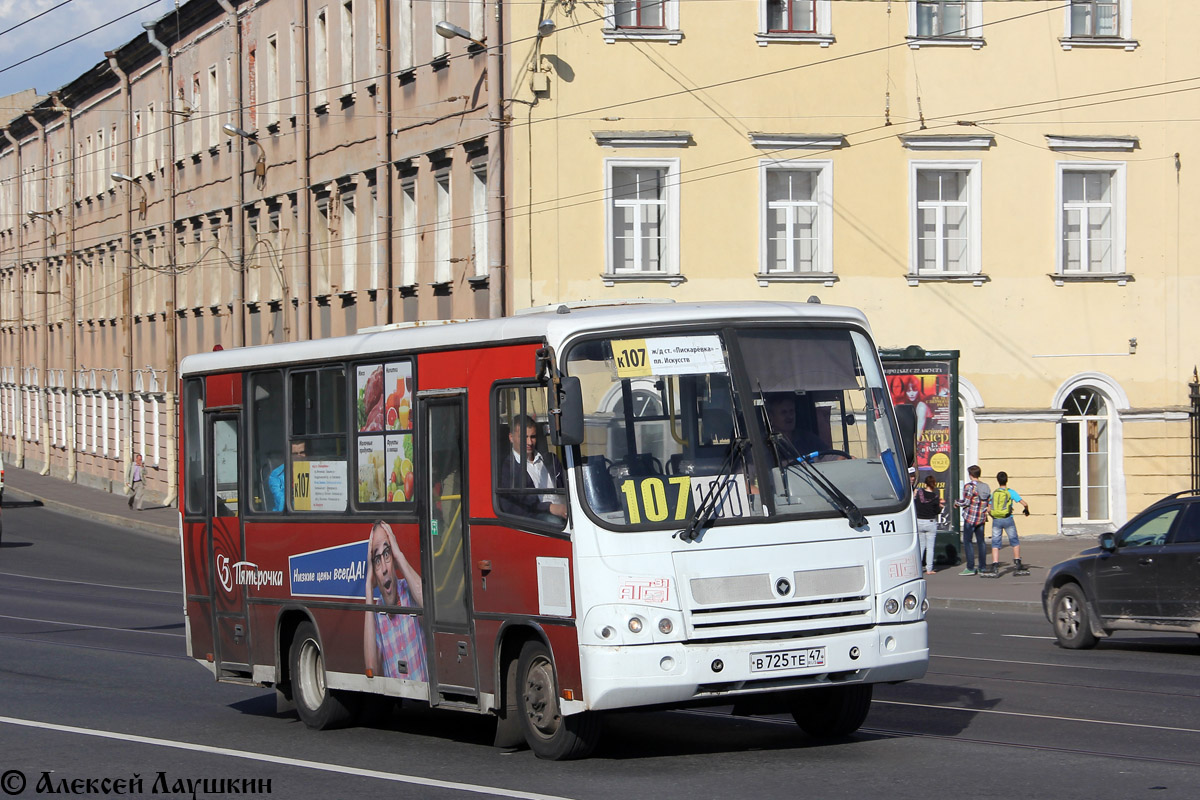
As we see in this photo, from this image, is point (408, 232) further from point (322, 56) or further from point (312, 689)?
point (312, 689)

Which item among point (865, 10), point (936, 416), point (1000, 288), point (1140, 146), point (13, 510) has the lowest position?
point (13, 510)

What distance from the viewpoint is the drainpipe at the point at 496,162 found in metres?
31.0

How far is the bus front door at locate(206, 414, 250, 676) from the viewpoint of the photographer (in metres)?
13.8

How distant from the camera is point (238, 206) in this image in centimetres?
4550

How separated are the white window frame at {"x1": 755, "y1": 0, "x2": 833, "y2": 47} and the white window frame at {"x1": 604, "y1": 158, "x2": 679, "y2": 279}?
9.15 ft

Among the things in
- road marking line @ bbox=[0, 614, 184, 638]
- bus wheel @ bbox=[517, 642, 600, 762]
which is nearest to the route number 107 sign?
bus wheel @ bbox=[517, 642, 600, 762]

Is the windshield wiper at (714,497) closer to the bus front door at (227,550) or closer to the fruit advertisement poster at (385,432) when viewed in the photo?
the fruit advertisement poster at (385,432)

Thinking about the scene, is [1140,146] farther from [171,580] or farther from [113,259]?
[113,259]

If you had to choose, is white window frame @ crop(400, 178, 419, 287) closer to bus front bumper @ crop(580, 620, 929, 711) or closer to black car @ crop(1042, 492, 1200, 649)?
black car @ crop(1042, 492, 1200, 649)

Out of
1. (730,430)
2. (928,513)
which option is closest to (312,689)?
(730,430)

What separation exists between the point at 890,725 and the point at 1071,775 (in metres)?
2.33

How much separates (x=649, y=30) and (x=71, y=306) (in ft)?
133

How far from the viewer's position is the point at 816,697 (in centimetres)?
1086

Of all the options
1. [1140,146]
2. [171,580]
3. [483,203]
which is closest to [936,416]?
[1140,146]
